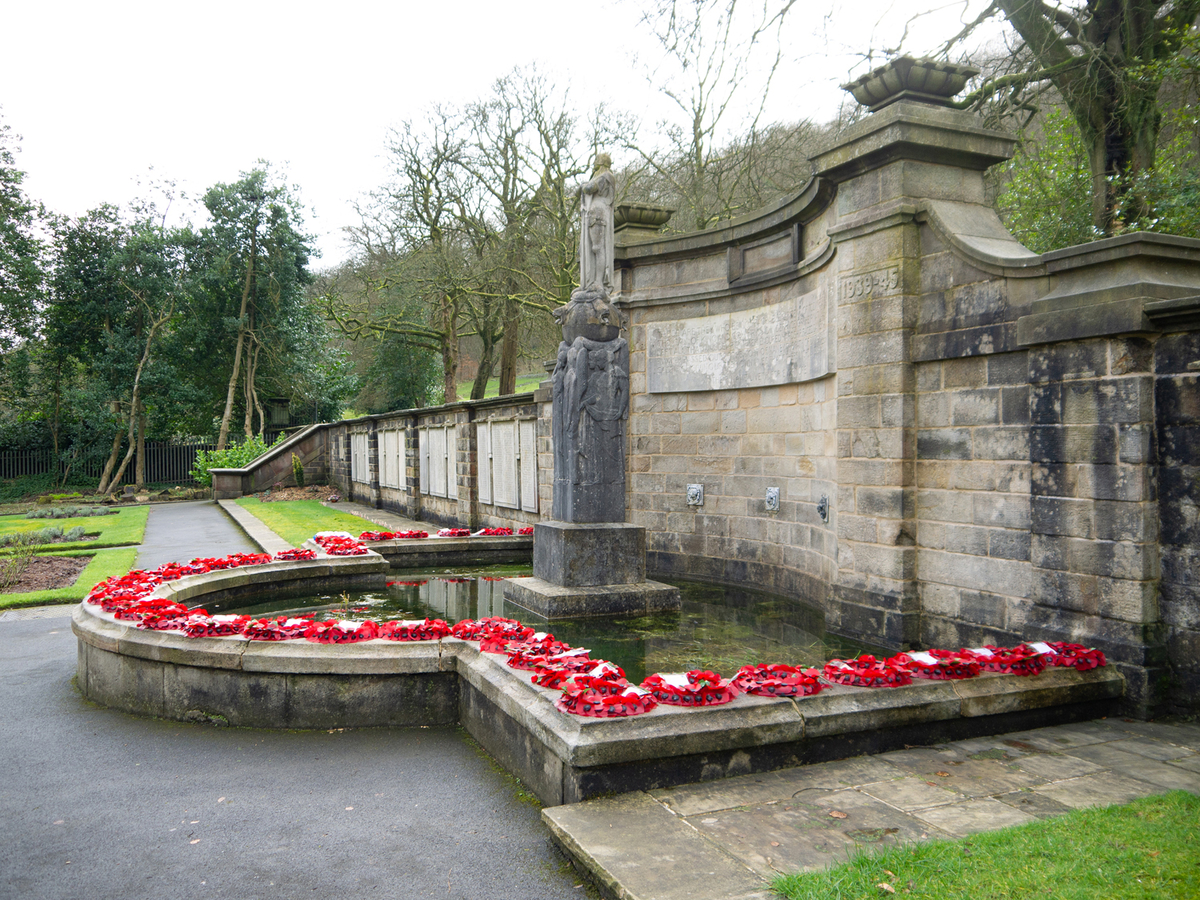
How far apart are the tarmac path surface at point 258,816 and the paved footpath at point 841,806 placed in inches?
12.4

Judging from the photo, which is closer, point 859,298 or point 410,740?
point 410,740

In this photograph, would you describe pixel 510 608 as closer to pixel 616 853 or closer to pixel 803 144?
pixel 616 853

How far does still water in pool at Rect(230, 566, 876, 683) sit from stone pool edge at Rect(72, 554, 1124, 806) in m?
1.19

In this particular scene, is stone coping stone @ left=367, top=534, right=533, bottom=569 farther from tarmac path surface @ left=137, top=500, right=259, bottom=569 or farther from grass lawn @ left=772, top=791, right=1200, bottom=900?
grass lawn @ left=772, top=791, right=1200, bottom=900

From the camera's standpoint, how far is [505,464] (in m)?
13.1

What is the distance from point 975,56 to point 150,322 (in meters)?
25.3

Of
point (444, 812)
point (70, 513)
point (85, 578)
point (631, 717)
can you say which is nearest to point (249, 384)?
point (70, 513)

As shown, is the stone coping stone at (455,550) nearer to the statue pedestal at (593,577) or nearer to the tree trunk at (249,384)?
the statue pedestal at (593,577)

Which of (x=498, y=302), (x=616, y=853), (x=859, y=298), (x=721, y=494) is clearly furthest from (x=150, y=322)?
(x=616, y=853)

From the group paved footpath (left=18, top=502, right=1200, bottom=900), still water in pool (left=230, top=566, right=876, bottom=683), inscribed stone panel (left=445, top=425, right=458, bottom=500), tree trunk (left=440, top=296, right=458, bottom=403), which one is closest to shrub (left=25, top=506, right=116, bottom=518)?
inscribed stone panel (left=445, top=425, right=458, bottom=500)

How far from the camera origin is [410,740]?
4707mm

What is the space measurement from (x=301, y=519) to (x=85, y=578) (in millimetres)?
6579

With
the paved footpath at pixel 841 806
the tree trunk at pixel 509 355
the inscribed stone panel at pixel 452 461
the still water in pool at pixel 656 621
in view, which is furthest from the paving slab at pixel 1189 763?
the tree trunk at pixel 509 355

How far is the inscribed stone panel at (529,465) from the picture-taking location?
11938mm
